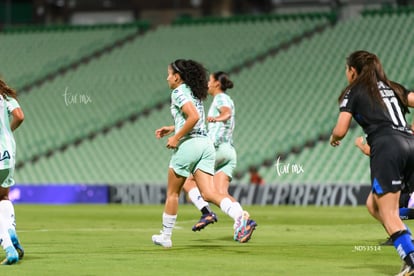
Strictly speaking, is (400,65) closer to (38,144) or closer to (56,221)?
(38,144)

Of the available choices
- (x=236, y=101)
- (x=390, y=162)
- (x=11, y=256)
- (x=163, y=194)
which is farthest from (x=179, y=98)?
(x=236, y=101)

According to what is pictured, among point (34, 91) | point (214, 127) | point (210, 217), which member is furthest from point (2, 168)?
point (34, 91)

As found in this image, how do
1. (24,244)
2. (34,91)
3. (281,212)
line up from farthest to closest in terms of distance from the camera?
(34,91) → (281,212) → (24,244)

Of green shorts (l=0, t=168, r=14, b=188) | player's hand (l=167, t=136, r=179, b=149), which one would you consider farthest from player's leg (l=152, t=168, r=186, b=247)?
green shorts (l=0, t=168, r=14, b=188)

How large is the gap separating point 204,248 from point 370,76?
13.3 feet

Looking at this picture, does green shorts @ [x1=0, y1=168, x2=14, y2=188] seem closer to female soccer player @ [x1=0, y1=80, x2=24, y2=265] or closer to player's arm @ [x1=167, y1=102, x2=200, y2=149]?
female soccer player @ [x1=0, y1=80, x2=24, y2=265]

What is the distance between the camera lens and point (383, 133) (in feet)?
29.4

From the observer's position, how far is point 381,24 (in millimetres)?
34094

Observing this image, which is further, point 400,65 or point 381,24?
point 381,24

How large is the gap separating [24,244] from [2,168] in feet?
10.1

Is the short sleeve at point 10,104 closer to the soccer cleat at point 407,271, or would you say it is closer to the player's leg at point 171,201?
the player's leg at point 171,201

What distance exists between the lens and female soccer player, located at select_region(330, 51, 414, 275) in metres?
8.81

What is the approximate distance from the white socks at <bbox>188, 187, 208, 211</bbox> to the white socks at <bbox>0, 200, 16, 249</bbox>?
4495 millimetres

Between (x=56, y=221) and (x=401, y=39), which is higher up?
(x=401, y=39)
